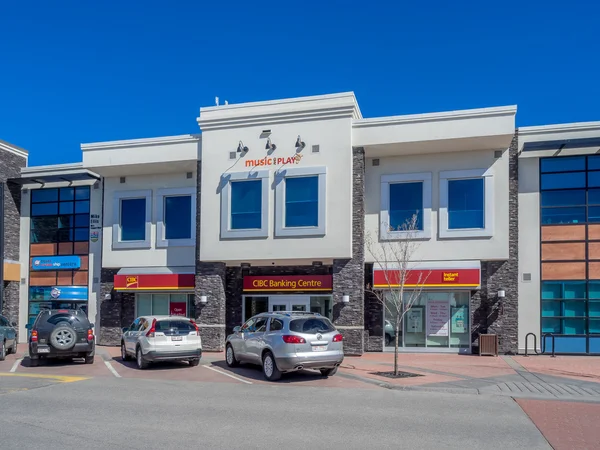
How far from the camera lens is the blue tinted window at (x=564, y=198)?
20828mm

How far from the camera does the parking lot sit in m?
14.9

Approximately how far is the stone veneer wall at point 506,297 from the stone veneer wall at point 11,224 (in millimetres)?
19748

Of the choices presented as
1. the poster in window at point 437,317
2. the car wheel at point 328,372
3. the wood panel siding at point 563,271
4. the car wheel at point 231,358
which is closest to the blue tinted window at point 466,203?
the wood panel siding at point 563,271

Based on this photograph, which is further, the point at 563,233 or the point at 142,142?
the point at 142,142

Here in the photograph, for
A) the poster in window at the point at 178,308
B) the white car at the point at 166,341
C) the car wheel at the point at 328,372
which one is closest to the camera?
the car wheel at the point at 328,372

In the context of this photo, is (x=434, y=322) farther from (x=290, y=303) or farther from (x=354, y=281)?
(x=290, y=303)

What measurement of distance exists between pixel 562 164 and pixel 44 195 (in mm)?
21905

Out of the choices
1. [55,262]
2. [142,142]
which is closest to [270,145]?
[142,142]

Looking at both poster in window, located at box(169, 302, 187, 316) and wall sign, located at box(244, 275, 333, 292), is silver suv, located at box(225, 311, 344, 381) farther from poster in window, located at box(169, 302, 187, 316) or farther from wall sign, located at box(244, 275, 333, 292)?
poster in window, located at box(169, 302, 187, 316)

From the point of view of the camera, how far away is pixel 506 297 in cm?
2094

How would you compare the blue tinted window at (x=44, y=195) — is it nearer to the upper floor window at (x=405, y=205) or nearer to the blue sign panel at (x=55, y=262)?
the blue sign panel at (x=55, y=262)

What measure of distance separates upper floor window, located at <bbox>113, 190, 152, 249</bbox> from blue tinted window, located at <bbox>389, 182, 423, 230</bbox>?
9.98m

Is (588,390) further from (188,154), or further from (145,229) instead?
(145,229)

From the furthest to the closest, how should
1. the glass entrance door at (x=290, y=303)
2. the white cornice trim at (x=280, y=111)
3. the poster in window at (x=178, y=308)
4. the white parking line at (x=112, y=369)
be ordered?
the poster in window at (x=178, y=308)
the glass entrance door at (x=290, y=303)
the white cornice trim at (x=280, y=111)
the white parking line at (x=112, y=369)
